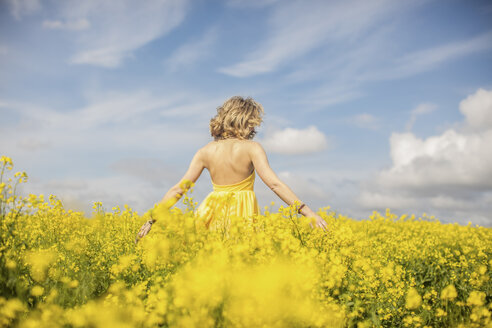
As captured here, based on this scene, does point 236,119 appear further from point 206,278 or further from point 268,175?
point 206,278

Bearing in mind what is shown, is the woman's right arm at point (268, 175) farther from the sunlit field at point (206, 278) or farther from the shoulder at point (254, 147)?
the sunlit field at point (206, 278)

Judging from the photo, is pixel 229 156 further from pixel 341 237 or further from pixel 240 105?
pixel 341 237

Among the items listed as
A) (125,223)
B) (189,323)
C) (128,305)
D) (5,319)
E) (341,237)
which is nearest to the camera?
(189,323)

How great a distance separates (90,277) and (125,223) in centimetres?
192

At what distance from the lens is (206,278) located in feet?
6.25

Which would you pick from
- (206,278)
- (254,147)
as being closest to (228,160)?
(254,147)

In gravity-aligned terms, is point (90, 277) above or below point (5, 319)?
above

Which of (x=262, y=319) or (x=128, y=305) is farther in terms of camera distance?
(x=128, y=305)

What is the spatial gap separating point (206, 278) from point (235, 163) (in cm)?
242

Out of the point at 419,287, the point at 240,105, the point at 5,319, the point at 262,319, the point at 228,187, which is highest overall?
the point at 240,105

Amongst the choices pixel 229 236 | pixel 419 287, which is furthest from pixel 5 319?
pixel 419 287

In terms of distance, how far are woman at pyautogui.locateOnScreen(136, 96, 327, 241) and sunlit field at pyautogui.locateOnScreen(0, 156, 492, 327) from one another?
419 millimetres

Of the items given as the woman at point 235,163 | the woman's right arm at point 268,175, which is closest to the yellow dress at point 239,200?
the woman at point 235,163

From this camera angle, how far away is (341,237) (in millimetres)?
3564
